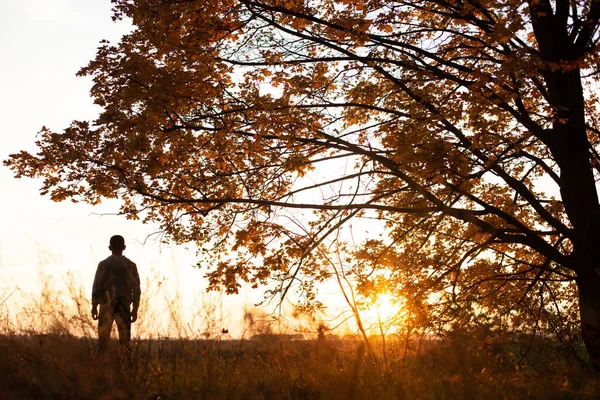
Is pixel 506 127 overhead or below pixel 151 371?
overhead

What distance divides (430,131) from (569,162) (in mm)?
2688

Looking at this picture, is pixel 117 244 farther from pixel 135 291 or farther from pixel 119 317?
pixel 119 317

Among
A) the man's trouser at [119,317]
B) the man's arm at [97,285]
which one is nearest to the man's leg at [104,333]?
the man's trouser at [119,317]

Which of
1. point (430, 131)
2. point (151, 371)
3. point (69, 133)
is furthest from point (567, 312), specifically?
point (69, 133)

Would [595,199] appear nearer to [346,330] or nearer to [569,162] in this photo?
[569,162]

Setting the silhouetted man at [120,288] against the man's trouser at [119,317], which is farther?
the silhouetted man at [120,288]

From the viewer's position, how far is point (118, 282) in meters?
8.20

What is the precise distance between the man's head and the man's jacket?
22 centimetres

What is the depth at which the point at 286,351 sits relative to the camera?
263 inches

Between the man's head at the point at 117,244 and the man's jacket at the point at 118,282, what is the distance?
0.72 ft

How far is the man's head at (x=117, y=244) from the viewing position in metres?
8.59

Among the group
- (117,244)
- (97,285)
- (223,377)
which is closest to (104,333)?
(223,377)

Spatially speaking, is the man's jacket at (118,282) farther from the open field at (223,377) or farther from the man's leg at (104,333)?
the open field at (223,377)

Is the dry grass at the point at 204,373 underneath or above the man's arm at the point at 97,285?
underneath
